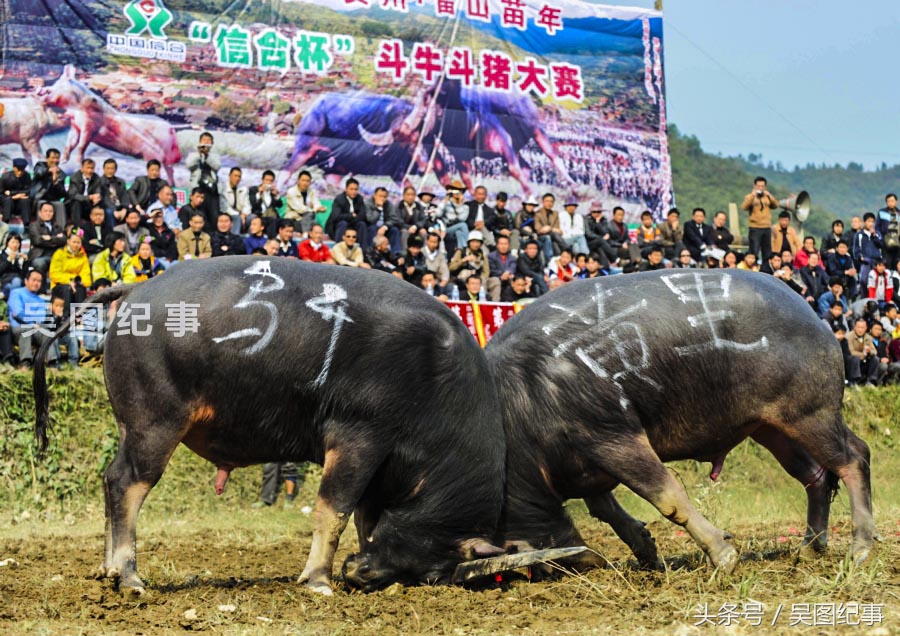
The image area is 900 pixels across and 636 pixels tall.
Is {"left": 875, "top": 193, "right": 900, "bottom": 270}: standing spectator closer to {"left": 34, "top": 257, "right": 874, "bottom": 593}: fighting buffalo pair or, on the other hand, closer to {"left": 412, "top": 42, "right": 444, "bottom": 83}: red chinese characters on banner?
{"left": 412, "top": 42, "right": 444, "bottom": 83}: red chinese characters on banner

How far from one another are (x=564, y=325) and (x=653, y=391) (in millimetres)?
709

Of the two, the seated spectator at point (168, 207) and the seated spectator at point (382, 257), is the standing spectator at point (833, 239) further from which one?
the seated spectator at point (168, 207)

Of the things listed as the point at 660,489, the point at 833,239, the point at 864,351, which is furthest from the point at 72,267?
the point at 833,239

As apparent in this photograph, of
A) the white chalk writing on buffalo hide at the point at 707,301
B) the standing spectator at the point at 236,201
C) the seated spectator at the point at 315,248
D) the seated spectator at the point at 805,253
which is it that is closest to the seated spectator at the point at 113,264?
the standing spectator at the point at 236,201

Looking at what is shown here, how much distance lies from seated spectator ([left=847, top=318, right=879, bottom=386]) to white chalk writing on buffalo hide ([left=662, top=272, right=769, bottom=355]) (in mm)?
9720

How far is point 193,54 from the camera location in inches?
666

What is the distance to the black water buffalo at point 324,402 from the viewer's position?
613 centimetres

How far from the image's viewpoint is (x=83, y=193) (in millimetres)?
14172

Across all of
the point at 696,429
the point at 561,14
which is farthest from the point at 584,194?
the point at 696,429

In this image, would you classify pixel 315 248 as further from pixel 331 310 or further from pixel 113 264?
pixel 331 310

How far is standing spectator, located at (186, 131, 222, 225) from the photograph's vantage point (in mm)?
14781

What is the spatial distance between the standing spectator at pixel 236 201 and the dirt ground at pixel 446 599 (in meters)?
7.90

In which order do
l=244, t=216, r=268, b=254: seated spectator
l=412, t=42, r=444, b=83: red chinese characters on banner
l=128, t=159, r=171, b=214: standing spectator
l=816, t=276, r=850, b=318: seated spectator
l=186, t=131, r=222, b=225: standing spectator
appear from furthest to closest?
1. l=412, t=42, r=444, b=83: red chinese characters on banner
2. l=816, t=276, r=850, b=318: seated spectator
3. l=186, t=131, r=222, b=225: standing spectator
4. l=128, t=159, r=171, b=214: standing spectator
5. l=244, t=216, r=268, b=254: seated spectator

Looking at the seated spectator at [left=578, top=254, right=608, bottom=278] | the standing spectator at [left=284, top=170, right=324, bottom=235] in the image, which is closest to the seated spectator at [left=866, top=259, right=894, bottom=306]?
the seated spectator at [left=578, top=254, right=608, bottom=278]
